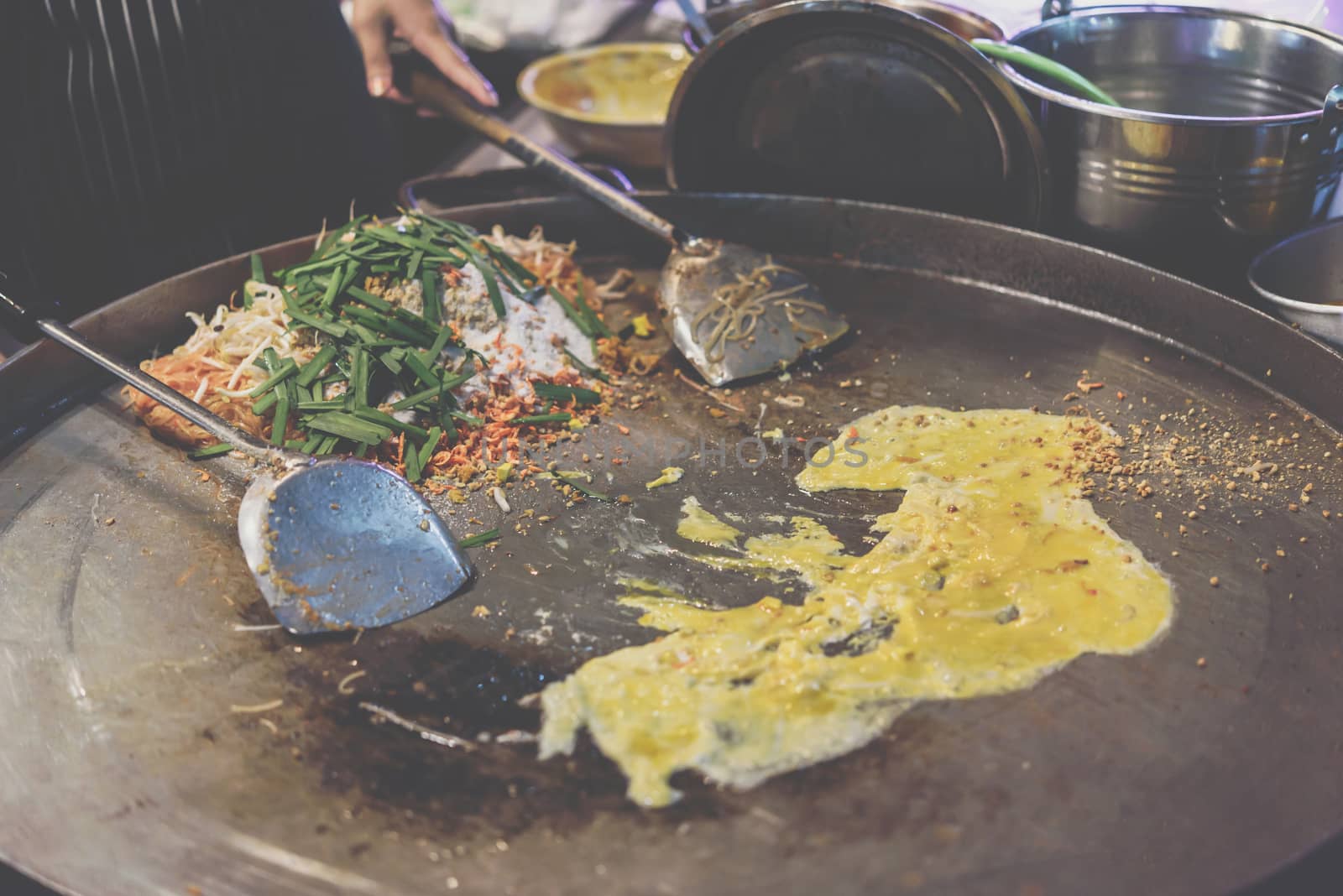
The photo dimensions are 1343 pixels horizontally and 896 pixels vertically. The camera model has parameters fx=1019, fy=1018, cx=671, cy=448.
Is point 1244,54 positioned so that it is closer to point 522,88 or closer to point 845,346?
point 845,346

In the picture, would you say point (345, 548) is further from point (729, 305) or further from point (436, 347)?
point (729, 305)

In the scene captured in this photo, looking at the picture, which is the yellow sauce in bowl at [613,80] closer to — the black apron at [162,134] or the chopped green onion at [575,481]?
the black apron at [162,134]

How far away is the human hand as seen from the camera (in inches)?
108

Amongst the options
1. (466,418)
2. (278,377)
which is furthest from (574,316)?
(278,377)

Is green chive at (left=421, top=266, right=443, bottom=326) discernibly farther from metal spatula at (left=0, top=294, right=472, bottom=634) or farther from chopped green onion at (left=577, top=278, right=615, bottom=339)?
metal spatula at (left=0, top=294, right=472, bottom=634)

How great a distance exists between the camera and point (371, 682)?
1497 millimetres

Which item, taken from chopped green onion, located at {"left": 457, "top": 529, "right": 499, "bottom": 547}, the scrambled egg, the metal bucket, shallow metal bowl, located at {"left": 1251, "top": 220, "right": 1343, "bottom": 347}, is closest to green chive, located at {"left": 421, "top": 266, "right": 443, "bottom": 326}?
chopped green onion, located at {"left": 457, "top": 529, "right": 499, "bottom": 547}

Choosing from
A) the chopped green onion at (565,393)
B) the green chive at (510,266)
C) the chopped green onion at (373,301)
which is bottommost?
the chopped green onion at (565,393)

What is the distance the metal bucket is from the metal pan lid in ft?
0.36

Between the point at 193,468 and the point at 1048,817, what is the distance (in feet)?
5.25

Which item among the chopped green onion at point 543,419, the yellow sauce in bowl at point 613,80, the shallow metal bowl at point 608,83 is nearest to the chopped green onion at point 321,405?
the chopped green onion at point 543,419

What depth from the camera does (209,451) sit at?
1947 mm

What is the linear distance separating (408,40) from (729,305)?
132 centimetres

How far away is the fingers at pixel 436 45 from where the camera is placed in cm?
273
